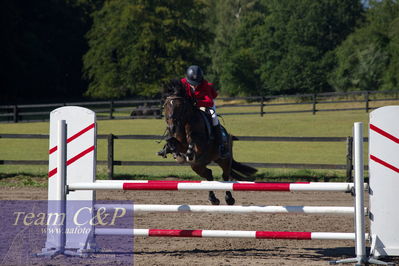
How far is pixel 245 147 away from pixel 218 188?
1948 centimetres

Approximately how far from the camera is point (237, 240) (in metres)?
8.09

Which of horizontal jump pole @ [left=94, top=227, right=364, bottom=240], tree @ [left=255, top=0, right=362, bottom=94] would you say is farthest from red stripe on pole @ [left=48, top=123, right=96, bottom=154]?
tree @ [left=255, top=0, right=362, bottom=94]

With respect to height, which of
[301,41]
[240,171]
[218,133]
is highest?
[301,41]

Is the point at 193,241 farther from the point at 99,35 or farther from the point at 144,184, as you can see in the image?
the point at 99,35

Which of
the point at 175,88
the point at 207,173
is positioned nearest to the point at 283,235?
A: the point at 207,173

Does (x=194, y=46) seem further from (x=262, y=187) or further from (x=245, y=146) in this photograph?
(x=262, y=187)

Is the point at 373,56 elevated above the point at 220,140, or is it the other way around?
the point at 373,56

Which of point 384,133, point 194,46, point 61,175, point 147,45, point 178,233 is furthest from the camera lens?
point 194,46

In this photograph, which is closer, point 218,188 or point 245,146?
point 218,188

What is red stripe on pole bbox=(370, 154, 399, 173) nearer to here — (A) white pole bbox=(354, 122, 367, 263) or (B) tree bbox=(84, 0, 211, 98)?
(A) white pole bbox=(354, 122, 367, 263)

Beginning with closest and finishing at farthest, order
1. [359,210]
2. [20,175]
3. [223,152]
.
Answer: [359,210] < [223,152] < [20,175]

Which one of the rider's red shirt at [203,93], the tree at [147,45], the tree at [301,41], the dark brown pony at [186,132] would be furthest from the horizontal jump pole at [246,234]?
the tree at [301,41]

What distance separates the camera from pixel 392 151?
659 centimetres

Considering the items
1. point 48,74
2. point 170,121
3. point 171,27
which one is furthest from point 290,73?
point 170,121
